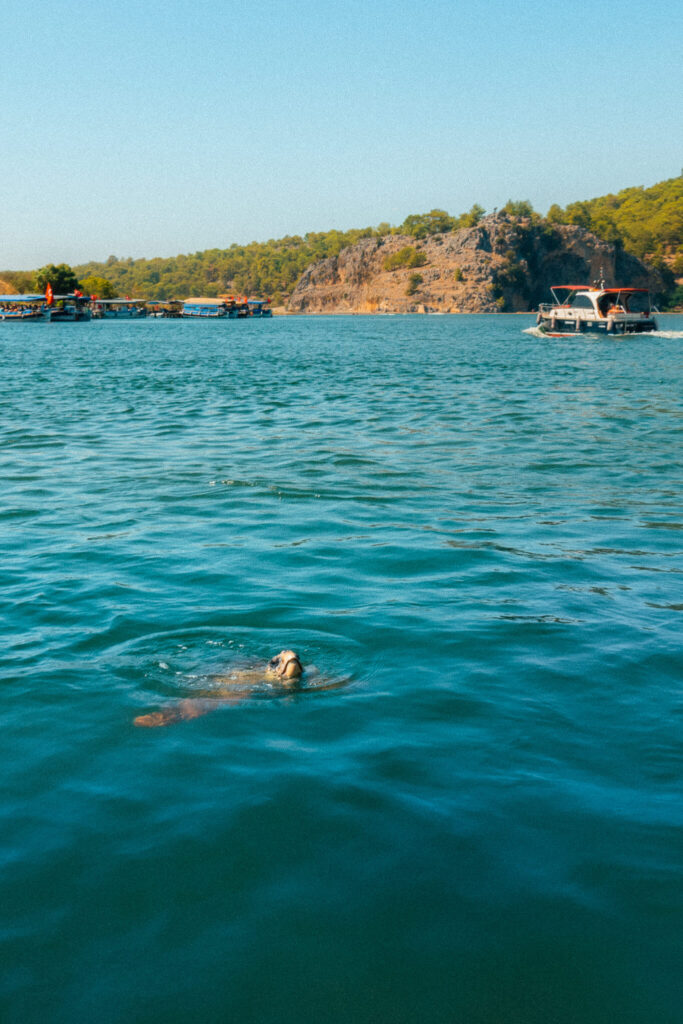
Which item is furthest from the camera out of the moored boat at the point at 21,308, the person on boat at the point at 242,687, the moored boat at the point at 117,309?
the moored boat at the point at 117,309

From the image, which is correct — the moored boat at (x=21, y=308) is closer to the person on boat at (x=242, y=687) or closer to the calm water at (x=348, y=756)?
the calm water at (x=348, y=756)

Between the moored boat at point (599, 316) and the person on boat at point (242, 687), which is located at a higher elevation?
the moored boat at point (599, 316)

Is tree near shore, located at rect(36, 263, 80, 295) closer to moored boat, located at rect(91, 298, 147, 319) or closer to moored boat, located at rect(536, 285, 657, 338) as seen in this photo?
moored boat, located at rect(91, 298, 147, 319)

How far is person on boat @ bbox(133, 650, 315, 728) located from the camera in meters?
7.14

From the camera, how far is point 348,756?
21.1 ft

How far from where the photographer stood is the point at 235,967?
14.4 feet

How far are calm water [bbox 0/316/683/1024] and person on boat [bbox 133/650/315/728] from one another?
0.11 meters

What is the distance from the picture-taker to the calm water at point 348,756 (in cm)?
436

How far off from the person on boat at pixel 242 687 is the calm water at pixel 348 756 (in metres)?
0.11

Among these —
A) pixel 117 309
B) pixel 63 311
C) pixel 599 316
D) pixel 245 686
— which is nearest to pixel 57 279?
pixel 117 309

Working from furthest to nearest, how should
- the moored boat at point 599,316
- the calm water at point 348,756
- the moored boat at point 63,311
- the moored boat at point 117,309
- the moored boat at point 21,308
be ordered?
the moored boat at point 117,309 < the moored boat at point 63,311 < the moored boat at point 21,308 < the moored boat at point 599,316 < the calm water at point 348,756

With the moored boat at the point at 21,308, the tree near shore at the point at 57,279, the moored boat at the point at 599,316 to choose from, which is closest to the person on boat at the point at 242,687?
the moored boat at the point at 599,316

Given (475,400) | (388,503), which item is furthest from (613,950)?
(475,400)

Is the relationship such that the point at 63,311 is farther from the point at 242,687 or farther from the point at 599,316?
the point at 242,687
